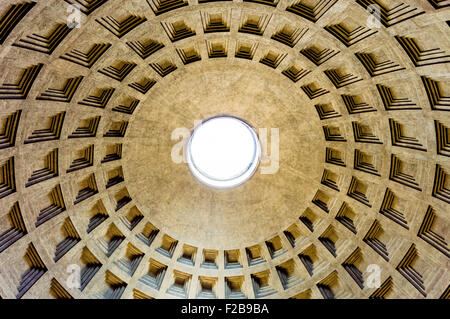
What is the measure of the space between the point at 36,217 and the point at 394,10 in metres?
20.7

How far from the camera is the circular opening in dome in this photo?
27.0 m

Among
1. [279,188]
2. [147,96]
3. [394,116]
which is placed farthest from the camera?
[279,188]

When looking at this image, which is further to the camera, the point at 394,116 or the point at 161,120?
the point at 161,120

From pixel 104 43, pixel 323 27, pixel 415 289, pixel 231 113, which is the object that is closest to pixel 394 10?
pixel 323 27

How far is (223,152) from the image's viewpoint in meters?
32.1

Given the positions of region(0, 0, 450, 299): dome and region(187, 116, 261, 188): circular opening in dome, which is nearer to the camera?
region(0, 0, 450, 299): dome

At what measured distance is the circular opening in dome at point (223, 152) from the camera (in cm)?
2695

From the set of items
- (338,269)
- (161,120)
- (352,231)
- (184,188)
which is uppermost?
(161,120)

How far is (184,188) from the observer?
1067 inches

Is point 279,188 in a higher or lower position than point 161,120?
lower

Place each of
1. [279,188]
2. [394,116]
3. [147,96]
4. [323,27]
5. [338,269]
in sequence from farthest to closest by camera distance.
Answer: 1. [279,188]
2. [338,269]
3. [147,96]
4. [394,116]
5. [323,27]

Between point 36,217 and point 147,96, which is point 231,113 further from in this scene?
point 36,217

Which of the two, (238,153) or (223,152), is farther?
(223,152)

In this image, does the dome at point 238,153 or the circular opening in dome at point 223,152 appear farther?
the circular opening in dome at point 223,152
